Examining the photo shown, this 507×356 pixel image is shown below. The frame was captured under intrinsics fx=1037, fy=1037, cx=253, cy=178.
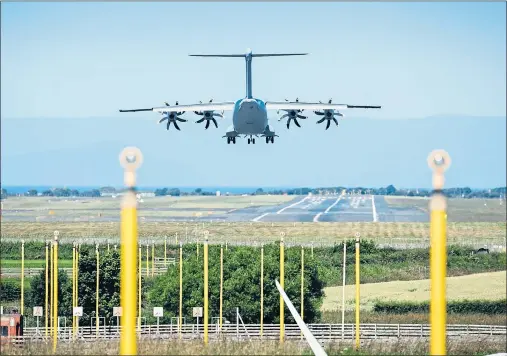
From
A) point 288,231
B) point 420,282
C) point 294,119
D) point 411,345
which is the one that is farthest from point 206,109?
point 288,231

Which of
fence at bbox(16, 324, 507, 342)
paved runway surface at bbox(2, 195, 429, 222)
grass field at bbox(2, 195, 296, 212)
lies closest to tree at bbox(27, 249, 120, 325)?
fence at bbox(16, 324, 507, 342)

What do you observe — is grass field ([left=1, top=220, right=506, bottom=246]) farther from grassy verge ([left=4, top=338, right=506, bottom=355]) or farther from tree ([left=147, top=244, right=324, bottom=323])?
grassy verge ([left=4, top=338, right=506, bottom=355])

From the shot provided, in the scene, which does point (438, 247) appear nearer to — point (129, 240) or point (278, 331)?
point (129, 240)

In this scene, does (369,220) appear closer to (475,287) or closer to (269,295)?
(475,287)

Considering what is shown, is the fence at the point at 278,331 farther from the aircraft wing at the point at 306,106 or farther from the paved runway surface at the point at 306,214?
the paved runway surface at the point at 306,214

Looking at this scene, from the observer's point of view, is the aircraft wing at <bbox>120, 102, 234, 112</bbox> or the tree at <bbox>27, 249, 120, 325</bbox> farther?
the aircraft wing at <bbox>120, 102, 234, 112</bbox>

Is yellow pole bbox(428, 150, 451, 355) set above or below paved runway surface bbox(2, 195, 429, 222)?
above

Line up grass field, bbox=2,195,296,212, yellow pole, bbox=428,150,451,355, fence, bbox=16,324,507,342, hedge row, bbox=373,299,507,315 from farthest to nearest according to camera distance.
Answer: grass field, bbox=2,195,296,212 → hedge row, bbox=373,299,507,315 → fence, bbox=16,324,507,342 → yellow pole, bbox=428,150,451,355
